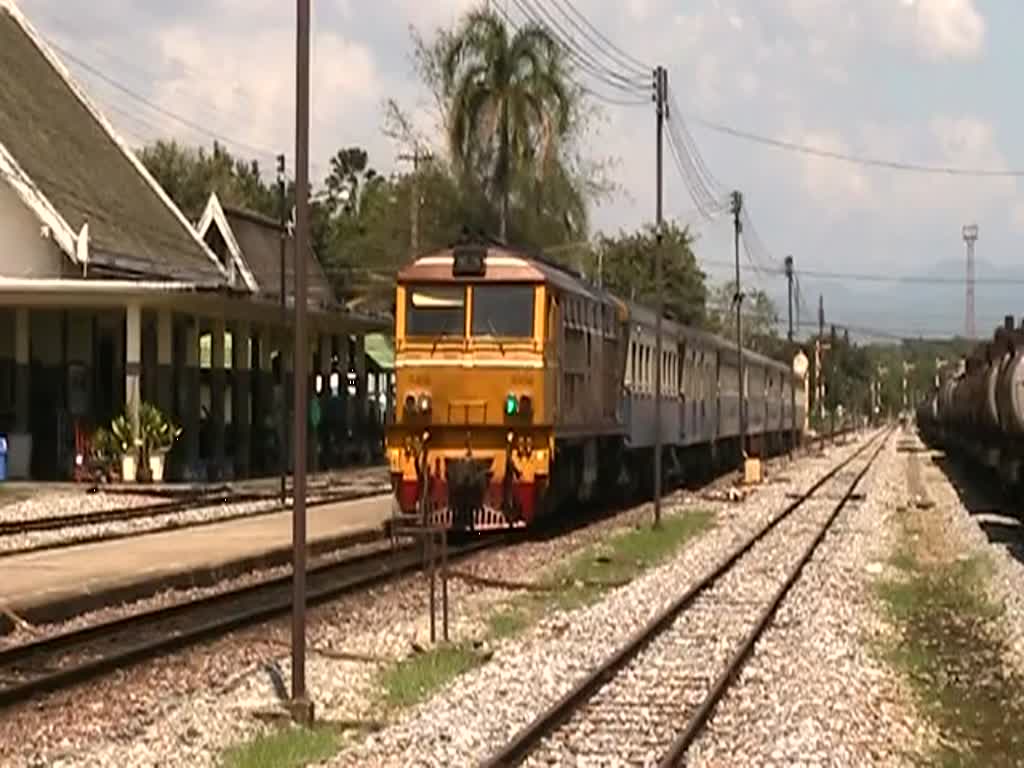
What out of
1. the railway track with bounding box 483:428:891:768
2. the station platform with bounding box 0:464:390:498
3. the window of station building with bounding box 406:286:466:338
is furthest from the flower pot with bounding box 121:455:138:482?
the railway track with bounding box 483:428:891:768

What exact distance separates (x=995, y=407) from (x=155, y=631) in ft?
63.5

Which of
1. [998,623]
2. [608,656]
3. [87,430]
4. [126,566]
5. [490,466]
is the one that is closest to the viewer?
[608,656]

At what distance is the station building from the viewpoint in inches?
1604

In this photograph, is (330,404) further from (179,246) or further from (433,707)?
(433,707)

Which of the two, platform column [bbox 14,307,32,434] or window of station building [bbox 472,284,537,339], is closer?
window of station building [bbox 472,284,537,339]

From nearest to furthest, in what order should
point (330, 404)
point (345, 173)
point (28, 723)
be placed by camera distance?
point (28, 723), point (330, 404), point (345, 173)

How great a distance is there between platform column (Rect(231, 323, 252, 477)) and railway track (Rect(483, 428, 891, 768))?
23.8m

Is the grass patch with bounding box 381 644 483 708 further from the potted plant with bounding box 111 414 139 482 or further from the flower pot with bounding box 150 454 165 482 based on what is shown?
the flower pot with bounding box 150 454 165 482

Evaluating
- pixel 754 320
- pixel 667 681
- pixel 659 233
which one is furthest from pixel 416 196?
pixel 754 320

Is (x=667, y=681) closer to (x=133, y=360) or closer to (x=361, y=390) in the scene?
(x=133, y=360)

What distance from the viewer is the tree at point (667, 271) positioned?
324 ft

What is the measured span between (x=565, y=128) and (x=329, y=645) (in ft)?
120

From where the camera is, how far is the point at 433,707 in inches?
501

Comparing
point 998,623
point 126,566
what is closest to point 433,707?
point 998,623
